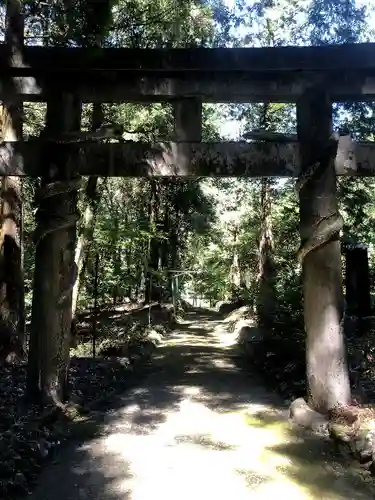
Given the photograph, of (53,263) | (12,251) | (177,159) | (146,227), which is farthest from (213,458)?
(146,227)

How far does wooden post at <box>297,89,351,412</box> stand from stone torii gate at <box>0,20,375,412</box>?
13 mm

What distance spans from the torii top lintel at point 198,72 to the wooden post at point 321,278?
0.32 metres

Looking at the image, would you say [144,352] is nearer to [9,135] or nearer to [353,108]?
[9,135]

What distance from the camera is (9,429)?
4938 millimetres

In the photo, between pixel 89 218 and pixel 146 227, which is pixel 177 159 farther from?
pixel 146 227

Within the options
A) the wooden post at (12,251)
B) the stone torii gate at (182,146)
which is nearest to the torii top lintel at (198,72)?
the stone torii gate at (182,146)

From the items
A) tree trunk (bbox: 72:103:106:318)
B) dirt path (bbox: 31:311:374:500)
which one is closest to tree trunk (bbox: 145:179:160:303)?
tree trunk (bbox: 72:103:106:318)

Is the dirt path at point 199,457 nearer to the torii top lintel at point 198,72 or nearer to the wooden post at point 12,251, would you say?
the wooden post at point 12,251

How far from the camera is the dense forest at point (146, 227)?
21.3ft

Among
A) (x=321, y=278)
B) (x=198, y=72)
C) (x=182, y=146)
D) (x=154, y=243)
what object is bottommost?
(x=321, y=278)

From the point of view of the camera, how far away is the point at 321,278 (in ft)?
19.3

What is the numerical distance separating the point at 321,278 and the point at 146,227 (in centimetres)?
902

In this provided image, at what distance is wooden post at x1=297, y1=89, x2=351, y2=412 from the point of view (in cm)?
575

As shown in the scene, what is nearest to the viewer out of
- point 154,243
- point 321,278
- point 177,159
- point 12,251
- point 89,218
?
point 321,278
